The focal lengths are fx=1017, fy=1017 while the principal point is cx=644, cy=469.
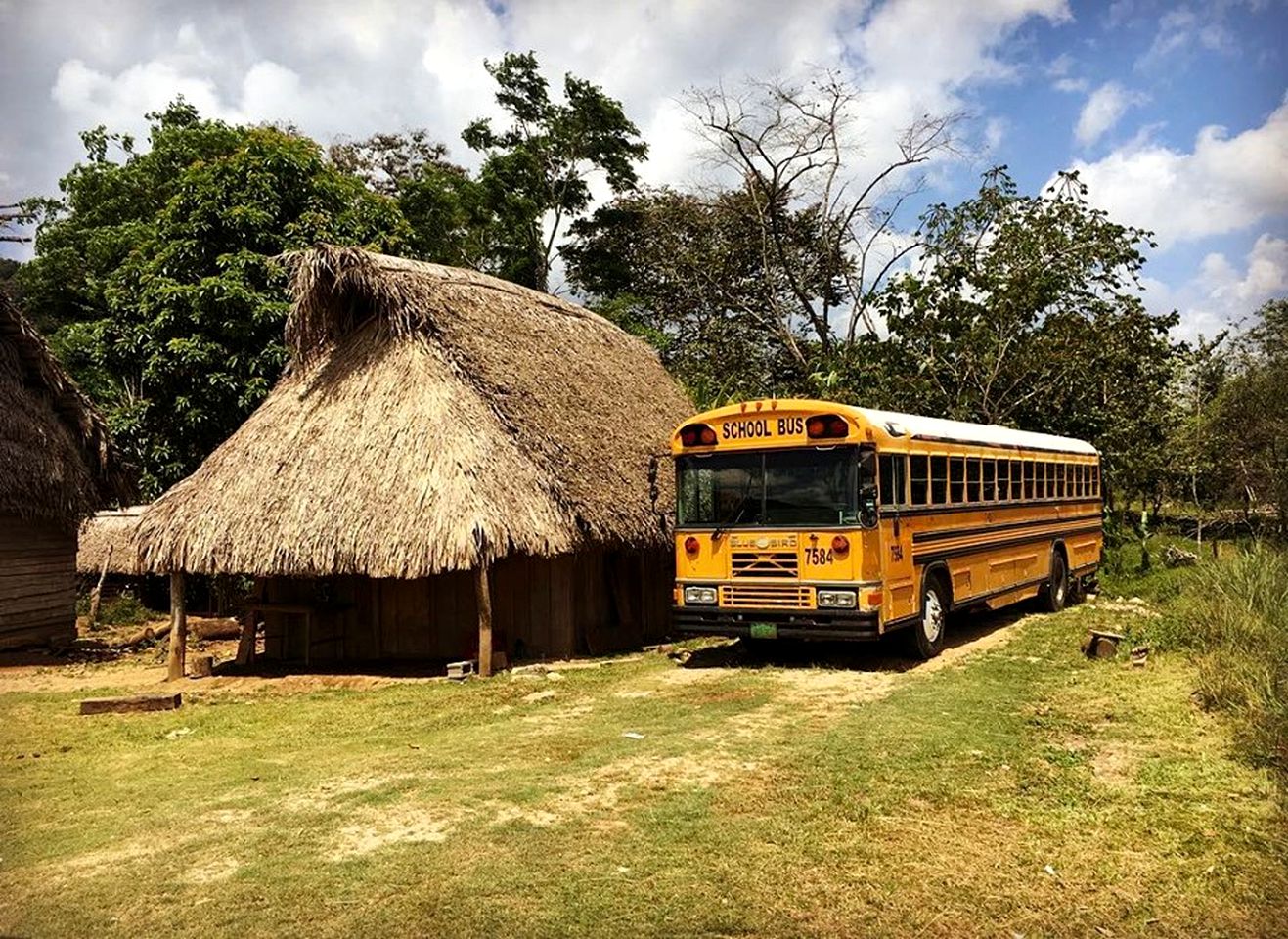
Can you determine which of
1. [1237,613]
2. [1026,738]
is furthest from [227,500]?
[1237,613]

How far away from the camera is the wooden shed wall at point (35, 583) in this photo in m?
17.5

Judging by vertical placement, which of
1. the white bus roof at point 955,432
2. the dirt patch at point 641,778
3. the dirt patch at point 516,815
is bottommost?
the dirt patch at point 516,815

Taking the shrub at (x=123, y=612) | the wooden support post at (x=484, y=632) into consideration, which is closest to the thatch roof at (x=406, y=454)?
the wooden support post at (x=484, y=632)

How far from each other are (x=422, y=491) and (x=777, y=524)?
14.6 feet

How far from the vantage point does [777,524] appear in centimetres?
1146

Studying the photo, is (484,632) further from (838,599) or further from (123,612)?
(123,612)

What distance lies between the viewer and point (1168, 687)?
390 inches

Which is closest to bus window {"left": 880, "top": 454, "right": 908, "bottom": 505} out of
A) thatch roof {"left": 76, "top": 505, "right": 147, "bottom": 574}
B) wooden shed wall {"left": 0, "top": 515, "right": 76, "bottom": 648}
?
wooden shed wall {"left": 0, "top": 515, "right": 76, "bottom": 648}

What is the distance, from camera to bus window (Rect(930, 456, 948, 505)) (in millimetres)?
12547

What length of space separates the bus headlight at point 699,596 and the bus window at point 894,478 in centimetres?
222

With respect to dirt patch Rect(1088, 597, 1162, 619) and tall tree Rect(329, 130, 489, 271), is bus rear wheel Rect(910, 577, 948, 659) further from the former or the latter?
tall tree Rect(329, 130, 489, 271)

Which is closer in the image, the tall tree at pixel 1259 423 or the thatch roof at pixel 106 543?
the tall tree at pixel 1259 423

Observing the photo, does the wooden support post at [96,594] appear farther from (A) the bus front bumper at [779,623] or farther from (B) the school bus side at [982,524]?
(B) the school bus side at [982,524]

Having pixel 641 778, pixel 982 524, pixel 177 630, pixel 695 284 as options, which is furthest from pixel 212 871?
pixel 695 284
